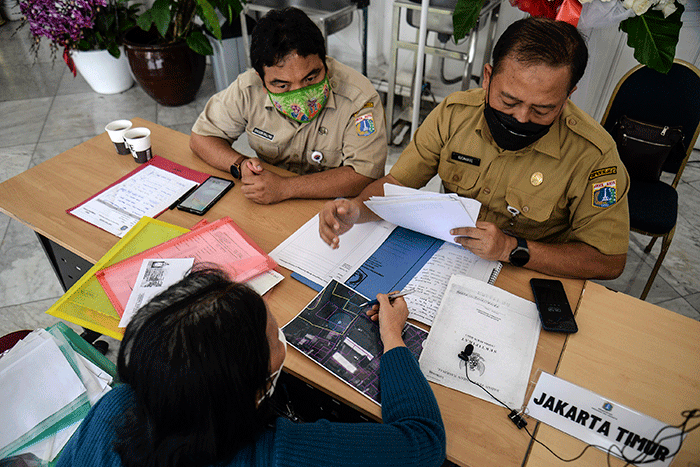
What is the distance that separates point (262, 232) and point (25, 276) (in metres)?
1.67

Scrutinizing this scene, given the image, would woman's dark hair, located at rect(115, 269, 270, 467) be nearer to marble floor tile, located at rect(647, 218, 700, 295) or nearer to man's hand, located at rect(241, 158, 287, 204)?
man's hand, located at rect(241, 158, 287, 204)

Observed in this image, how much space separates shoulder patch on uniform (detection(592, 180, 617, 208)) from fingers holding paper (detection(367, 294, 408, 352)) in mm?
668

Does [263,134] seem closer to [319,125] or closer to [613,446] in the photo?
[319,125]

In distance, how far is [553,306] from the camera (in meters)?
1.14

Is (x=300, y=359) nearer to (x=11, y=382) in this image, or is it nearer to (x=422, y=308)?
(x=422, y=308)

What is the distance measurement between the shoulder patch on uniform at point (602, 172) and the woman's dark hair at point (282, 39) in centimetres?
96

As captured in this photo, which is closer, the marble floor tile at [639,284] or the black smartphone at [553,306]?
the black smartphone at [553,306]

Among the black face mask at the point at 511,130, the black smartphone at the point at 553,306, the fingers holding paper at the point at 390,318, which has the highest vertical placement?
the black face mask at the point at 511,130

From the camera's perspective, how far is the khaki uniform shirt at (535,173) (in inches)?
50.5

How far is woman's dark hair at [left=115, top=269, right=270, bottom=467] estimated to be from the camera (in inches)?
25.0

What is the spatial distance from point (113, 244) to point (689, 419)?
1445mm

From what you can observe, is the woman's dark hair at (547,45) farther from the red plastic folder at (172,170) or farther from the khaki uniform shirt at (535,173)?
the red plastic folder at (172,170)

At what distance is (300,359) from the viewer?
3.42 ft

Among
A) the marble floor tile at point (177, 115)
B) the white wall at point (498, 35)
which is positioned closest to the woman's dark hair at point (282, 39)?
the white wall at point (498, 35)
